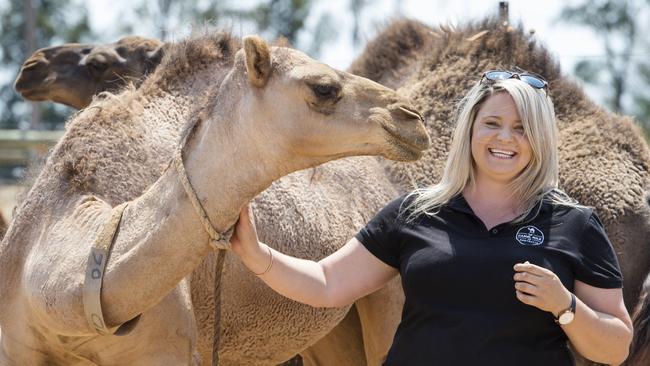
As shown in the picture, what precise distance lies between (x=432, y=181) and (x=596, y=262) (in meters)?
2.58

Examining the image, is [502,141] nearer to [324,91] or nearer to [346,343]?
[324,91]

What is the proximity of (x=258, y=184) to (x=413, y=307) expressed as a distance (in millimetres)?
740

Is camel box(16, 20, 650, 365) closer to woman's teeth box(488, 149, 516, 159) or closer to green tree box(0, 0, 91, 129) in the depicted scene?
woman's teeth box(488, 149, 516, 159)

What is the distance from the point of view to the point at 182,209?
3.71m

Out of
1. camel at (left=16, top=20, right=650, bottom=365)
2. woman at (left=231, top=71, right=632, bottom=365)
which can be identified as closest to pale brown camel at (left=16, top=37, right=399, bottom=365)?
camel at (left=16, top=20, right=650, bottom=365)

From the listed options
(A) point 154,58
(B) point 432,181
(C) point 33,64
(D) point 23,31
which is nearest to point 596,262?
(B) point 432,181

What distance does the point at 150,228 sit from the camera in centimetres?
378

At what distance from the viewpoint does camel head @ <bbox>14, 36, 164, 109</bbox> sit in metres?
8.09

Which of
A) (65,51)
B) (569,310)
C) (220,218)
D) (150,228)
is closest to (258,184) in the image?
(220,218)

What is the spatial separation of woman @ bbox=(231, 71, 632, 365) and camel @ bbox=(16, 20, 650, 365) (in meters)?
1.20

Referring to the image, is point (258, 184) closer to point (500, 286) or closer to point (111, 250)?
point (111, 250)

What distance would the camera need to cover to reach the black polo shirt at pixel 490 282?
3.62m

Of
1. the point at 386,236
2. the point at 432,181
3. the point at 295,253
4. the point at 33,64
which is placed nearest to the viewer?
the point at 386,236

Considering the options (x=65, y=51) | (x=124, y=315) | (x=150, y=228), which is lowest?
(x=65, y=51)
